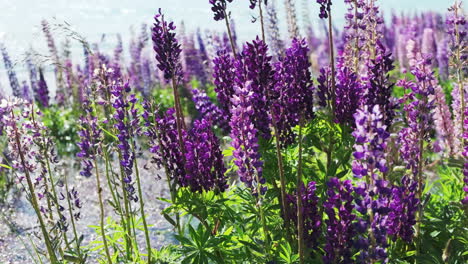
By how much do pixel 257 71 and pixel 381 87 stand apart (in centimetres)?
76

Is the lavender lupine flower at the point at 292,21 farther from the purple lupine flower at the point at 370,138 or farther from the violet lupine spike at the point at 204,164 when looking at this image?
the purple lupine flower at the point at 370,138

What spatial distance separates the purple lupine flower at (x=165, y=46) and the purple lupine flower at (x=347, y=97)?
0.91 m

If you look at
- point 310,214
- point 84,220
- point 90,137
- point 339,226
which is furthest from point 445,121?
point 84,220

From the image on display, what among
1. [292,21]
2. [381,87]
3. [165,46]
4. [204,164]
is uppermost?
[292,21]

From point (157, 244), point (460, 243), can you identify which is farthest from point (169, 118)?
point (157, 244)

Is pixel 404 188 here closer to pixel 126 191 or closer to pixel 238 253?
pixel 238 253

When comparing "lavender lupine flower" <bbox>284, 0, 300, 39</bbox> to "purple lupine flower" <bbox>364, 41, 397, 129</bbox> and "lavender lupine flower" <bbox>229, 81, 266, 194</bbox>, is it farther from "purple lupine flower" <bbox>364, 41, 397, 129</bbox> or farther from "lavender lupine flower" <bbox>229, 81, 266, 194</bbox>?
"lavender lupine flower" <bbox>229, 81, 266, 194</bbox>

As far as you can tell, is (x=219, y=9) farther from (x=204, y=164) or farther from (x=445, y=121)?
(x=445, y=121)

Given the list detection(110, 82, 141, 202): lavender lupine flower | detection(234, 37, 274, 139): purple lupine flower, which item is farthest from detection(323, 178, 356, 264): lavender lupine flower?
detection(110, 82, 141, 202): lavender lupine flower

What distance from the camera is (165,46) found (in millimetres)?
2895

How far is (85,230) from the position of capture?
18.7ft

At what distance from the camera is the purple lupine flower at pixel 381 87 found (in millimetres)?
2869

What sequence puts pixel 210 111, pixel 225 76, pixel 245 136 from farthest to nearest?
1. pixel 210 111
2. pixel 225 76
3. pixel 245 136

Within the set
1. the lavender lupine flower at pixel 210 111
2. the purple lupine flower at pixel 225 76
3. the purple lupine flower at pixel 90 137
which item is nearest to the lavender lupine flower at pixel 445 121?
the lavender lupine flower at pixel 210 111
